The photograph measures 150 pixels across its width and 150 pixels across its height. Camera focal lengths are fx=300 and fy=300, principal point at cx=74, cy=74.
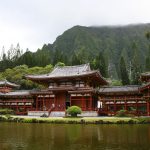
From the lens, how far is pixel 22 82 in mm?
86062

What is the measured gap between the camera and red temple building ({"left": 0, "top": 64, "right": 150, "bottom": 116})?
46.9 metres

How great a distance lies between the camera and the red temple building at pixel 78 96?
154 feet

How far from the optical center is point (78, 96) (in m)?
50.1

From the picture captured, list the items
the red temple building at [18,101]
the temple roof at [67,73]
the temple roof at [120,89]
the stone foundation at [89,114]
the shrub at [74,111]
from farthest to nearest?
1. the red temple building at [18,101]
2. the temple roof at [67,73]
3. the temple roof at [120,89]
4. the stone foundation at [89,114]
5. the shrub at [74,111]

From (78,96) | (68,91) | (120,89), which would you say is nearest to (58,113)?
(68,91)

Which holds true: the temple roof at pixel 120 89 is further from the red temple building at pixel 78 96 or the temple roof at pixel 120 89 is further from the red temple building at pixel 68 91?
the red temple building at pixel 68 91

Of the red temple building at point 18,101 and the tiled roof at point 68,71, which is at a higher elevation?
the tiled roof at point 68,71

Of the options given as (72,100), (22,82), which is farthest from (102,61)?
(72,100)

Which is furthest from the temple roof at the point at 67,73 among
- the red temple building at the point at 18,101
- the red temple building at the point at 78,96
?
the red temple building at the point at 18,101

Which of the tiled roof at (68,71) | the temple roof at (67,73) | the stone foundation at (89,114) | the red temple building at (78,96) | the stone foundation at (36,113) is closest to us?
the stone foundation at (89,114)

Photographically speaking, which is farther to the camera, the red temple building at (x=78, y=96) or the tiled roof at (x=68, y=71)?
the tiled roof at (x=68, y=71)

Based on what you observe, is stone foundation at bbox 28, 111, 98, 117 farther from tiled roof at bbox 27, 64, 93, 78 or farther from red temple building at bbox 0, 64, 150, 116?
tiled roof at bbox 27, 64, 93, 78

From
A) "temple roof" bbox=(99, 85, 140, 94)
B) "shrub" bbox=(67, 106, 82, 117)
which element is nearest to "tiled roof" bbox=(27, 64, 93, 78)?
"temple roof" bbox=(99, 85, 140, 94)

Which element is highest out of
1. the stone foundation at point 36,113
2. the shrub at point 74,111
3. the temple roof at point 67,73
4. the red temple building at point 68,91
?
the temple roof at point 67,73
